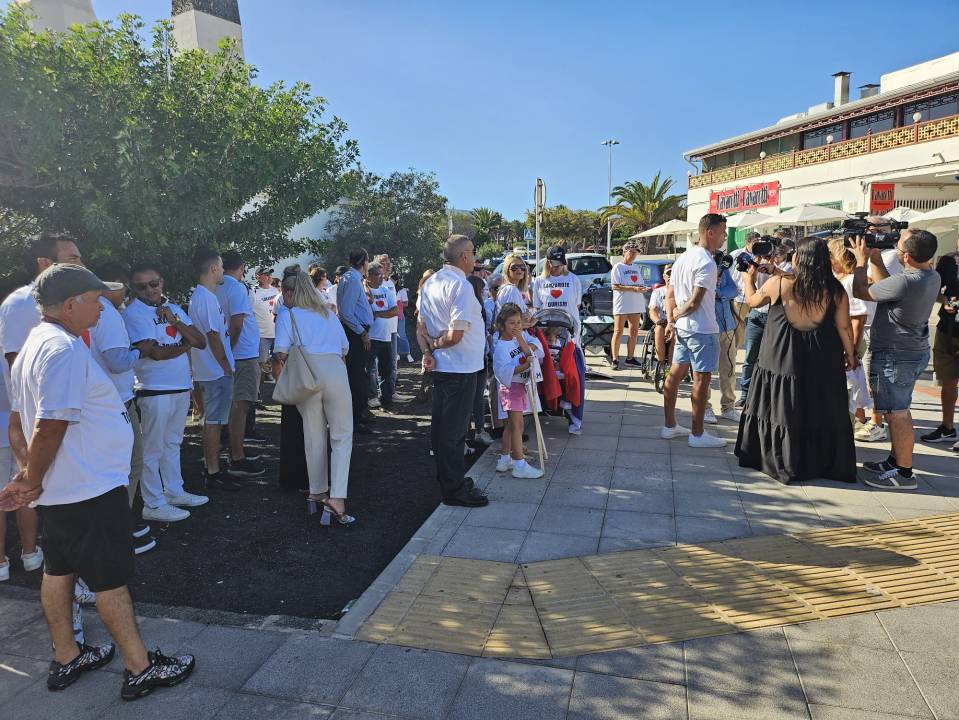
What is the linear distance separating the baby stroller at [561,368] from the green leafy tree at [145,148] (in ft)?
9.93

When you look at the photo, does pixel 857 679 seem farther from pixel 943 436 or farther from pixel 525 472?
pixel 943 436

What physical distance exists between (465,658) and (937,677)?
6.70 ft

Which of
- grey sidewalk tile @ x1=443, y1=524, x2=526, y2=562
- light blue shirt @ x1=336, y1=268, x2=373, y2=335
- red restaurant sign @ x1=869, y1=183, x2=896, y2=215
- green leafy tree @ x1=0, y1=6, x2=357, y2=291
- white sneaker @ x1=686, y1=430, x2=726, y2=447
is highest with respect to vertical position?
red restaurant sign @ x1=869, y1=183, x2=896, y2=215

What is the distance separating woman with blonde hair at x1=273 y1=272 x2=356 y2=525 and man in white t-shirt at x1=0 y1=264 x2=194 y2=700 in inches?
67.3

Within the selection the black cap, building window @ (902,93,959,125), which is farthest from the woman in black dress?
building window @ (902,93,959,125)

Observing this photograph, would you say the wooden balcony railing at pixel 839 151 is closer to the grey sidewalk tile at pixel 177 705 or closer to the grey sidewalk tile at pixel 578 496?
the grey sidewalk tile at pixel 578 496

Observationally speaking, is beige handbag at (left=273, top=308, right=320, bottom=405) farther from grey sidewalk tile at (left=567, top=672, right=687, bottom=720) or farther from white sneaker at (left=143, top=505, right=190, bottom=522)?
grey sidewalk tile at (left=567, top=672, right=687, bottom=720)

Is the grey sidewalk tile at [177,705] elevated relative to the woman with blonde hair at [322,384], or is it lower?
lower

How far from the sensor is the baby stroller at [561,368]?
21.0 feet

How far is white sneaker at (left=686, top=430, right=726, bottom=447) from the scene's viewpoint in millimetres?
5887

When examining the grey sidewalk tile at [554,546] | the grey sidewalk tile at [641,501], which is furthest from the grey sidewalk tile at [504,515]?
the grey sidewalk tile at [641,501]

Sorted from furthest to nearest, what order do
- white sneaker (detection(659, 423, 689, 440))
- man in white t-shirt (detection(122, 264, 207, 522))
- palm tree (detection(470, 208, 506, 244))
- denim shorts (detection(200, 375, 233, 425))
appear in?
palm tree (detection(470, 208, 506, 244)) → white sneaker (detection(659, 423, 689, 440)) → denim shorts (detection(200, 375, 233, 425)) → man in white t-shirt (detection(122, 264, 207, 522))

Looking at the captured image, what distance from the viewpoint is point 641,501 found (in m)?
4.75

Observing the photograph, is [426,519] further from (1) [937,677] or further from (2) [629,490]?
(1) [937,677]
